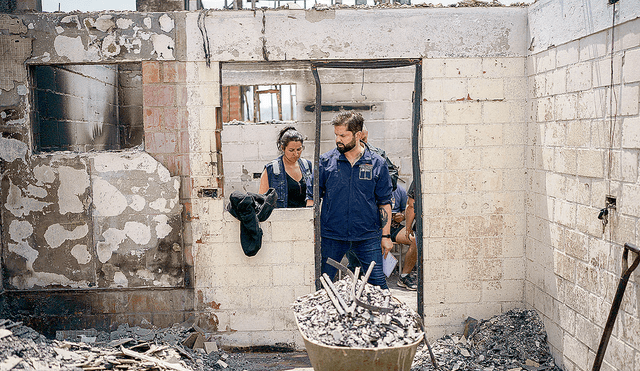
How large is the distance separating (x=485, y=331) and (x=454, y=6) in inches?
117

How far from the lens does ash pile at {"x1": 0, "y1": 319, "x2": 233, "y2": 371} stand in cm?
353

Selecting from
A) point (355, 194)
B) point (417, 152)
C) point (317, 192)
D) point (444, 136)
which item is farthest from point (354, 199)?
point (444, 136)

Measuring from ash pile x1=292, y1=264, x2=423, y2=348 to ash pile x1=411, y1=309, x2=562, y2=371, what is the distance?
134 cm

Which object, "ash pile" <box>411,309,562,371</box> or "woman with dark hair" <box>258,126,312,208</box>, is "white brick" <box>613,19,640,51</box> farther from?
"woman with dark hair" <box>258,126,312,208</box>

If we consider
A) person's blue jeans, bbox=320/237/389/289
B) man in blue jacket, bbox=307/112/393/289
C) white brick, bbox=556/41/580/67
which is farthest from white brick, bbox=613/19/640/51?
person's blue jeans, bbox=320/237/389/289

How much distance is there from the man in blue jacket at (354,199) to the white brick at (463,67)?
92 cm

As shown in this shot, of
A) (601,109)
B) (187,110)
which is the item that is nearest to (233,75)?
(187,110)

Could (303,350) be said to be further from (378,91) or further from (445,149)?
(378,91)

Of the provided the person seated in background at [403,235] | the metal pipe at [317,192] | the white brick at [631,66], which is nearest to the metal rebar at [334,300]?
the metal pipe at [317,192]

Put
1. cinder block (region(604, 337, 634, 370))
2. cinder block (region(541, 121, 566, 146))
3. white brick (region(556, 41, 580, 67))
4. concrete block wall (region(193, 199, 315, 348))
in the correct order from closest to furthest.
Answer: cinder block (region(604, 337, 634, 370)), white brick (region(556, 41, 580, 67)), cinder block (region(541, 121, 566, 146)), concrete block wall (region(193, 199, 315, 348))

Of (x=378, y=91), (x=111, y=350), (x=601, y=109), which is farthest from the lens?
(x=378, y=91)

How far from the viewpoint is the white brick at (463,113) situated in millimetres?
4688

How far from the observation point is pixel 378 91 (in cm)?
773

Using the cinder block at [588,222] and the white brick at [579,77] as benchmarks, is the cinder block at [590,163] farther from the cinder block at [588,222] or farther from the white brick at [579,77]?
the white brick at [579,77]
